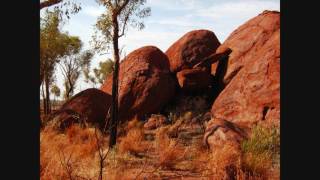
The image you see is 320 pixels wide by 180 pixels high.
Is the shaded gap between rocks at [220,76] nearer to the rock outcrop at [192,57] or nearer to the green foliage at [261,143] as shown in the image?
the rock outcrop at [192,57]

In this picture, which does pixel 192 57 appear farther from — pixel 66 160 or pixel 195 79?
pixel 66 160

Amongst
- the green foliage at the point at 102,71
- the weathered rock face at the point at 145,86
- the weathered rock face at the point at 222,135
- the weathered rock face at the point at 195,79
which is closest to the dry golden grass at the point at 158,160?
the weathered rock face at the point at 222,135

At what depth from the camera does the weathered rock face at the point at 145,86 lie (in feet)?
61.8

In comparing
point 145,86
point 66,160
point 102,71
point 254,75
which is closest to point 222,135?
point 66,160

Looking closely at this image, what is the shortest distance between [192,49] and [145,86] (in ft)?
12.3

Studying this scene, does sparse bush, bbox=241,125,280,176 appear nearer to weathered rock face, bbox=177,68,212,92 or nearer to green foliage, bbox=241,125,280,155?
green foliage, bbox=241,125,280,155

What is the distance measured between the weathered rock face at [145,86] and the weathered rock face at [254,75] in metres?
3.17

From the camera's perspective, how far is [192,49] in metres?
21.4

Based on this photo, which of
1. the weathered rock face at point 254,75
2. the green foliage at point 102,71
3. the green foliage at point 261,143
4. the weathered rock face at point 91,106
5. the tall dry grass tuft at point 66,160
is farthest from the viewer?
the green foliage at point 102,71

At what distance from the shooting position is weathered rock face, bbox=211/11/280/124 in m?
13.6

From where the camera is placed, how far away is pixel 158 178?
7.34 metres

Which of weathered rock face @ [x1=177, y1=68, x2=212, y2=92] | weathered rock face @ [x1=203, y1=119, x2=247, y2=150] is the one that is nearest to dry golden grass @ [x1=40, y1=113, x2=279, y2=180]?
weathered rock face @ [x1=203, y1=119, x2=247, y2=150]

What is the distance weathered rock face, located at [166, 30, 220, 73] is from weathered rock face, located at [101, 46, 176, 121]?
813 mm
